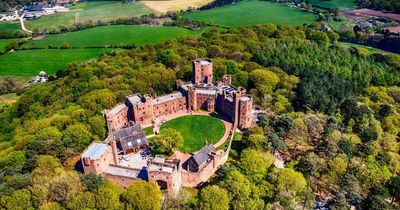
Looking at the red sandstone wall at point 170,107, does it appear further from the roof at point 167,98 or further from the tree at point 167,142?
the tree at point 167,142

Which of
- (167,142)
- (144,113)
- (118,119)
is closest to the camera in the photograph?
(167,142)

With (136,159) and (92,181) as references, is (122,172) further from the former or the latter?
(136,159)

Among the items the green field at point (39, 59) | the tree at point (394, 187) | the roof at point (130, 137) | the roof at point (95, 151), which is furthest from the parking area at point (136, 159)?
the green field at point (39, 59)

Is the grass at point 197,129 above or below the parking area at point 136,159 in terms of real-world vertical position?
above

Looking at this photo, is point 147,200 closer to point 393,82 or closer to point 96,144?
point 96,144

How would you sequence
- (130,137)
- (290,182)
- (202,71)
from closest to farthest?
(290,182) < (130,137) < (202,71)

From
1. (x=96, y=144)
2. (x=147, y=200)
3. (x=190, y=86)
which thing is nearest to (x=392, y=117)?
(x=190, y=86)

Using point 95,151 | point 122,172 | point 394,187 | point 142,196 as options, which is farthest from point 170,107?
point 394,187

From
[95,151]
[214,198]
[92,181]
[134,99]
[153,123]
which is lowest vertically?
[214,198]
